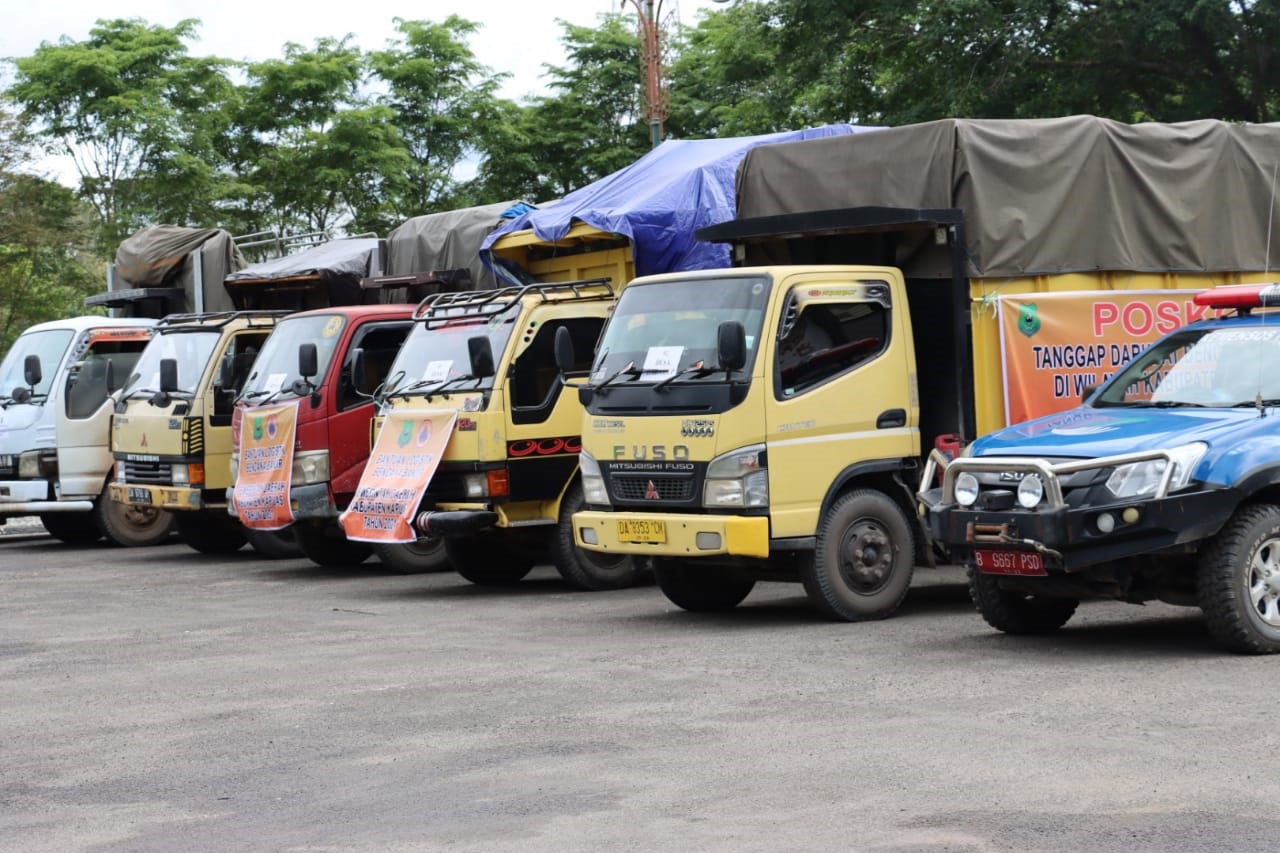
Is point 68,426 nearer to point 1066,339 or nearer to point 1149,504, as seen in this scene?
point 1066,339

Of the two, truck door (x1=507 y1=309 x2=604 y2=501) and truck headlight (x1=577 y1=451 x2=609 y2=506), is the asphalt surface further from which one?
truck door (x1=507 y1=309 x2=604 y2=501)

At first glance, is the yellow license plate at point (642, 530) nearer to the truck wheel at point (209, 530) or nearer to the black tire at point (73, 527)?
the truck wheel at point (209, 530)

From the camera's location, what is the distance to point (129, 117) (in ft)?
118

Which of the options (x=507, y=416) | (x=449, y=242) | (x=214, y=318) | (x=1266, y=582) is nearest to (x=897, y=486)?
(x=1266, y=582)

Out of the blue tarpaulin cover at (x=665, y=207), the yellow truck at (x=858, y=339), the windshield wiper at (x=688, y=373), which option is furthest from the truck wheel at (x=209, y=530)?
the windshield wiper at (x=688, y=373)

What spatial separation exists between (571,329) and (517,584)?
220 cm

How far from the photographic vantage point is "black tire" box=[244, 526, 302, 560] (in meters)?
17.7

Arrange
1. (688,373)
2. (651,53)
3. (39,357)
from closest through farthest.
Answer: (688,373)
(39,357)
(651,53)

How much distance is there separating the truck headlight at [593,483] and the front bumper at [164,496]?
6666 millimetres

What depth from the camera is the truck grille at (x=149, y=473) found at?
57.5 feet

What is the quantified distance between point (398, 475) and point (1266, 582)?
679cm

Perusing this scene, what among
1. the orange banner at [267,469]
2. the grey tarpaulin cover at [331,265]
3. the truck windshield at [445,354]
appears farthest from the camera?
the grey tarpaulin cover at [331,265]

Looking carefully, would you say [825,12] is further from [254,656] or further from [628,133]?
[254,656]

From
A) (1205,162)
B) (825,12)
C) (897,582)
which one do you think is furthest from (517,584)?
(825,12)
